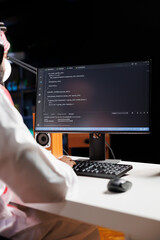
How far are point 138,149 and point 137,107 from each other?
2462 millimetres

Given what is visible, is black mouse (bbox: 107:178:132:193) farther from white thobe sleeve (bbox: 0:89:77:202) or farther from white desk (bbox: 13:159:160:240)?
white thobe sleeve (bbox: 0:89:77:202)

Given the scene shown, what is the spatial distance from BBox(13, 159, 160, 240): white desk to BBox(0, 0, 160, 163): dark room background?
2384 mm

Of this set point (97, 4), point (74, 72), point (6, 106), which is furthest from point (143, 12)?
point (6, 106)

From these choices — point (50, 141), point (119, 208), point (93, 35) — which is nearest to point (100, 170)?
point (119, 208)

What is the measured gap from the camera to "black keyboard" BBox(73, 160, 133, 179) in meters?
1.01

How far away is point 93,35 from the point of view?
3.99 metres

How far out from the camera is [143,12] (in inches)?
138

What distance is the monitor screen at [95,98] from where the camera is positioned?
1.25 metres

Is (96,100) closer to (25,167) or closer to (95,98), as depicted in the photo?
(95,98)

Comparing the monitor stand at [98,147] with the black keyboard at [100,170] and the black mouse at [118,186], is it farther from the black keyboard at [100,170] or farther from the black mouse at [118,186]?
the black mouse at [118,186]

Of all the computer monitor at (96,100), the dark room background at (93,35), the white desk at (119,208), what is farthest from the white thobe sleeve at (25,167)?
the dark room background at (93,35)

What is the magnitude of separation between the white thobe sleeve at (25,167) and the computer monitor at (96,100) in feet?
1.98

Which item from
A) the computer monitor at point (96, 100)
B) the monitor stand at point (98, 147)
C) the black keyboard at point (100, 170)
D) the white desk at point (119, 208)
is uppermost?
the computer monitor at point (96, 100)

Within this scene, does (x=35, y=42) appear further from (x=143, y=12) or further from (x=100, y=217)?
(x=100, y=217)
